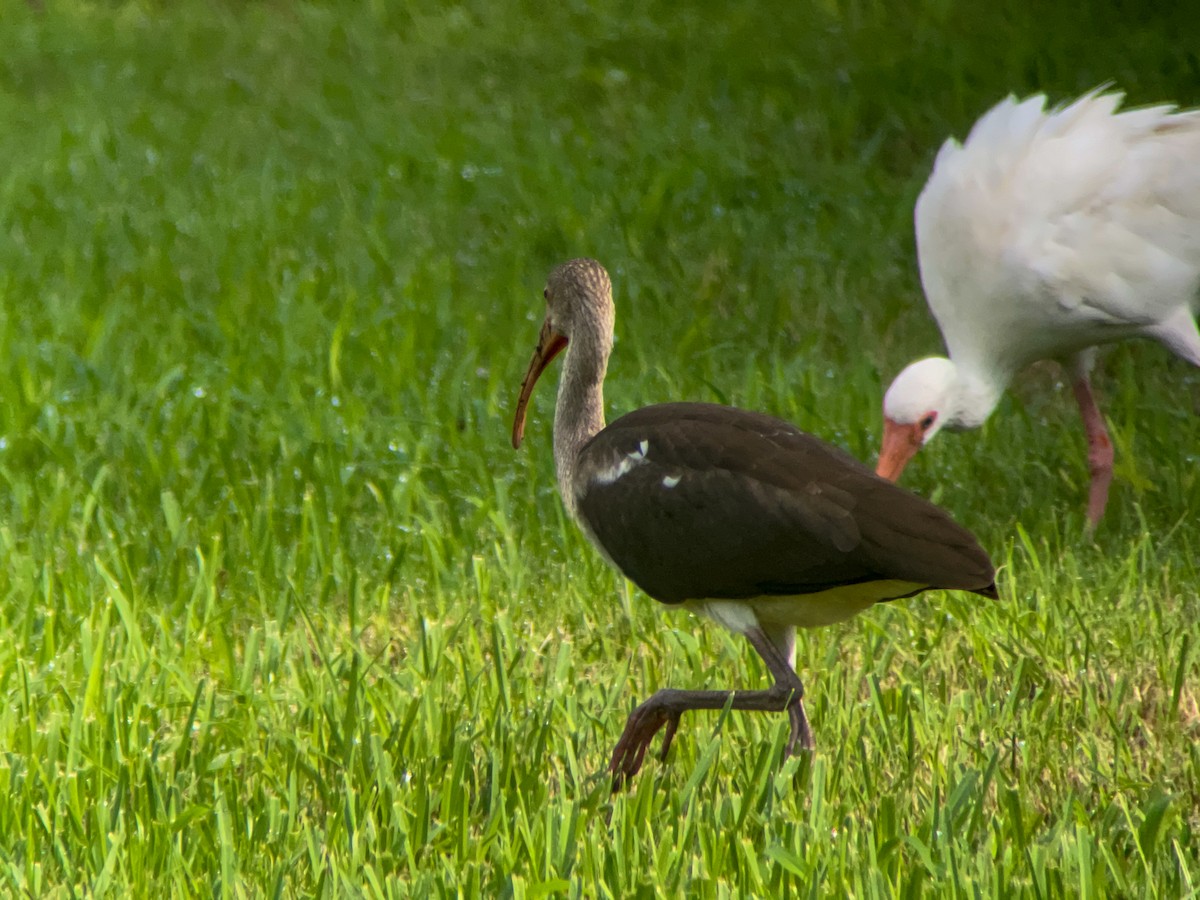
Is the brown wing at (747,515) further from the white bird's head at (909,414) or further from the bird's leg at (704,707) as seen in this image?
the white bird's head at (909,414)

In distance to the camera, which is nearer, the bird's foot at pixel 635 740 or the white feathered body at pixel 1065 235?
the bird's foot at pixel 635 740

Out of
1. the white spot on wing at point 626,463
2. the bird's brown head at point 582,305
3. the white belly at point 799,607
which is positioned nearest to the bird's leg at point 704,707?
the white belly at point 799,607

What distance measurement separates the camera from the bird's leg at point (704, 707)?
11.3ft

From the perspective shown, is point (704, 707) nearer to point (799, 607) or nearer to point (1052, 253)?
point (799, 607)

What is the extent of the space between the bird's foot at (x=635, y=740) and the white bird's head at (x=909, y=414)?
1.84 metres

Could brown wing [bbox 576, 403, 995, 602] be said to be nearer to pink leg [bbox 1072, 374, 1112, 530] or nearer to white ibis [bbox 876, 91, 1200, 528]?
white ibis [bbox 876, 91, 1200, 528]

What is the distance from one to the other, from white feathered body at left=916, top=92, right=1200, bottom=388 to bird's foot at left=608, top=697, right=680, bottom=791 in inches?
91.2

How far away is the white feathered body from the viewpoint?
17.2ft

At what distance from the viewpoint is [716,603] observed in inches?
144

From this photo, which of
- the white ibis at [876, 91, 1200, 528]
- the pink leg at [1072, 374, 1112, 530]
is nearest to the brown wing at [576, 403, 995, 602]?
the white ibis at [876, 91, 1200, 528]

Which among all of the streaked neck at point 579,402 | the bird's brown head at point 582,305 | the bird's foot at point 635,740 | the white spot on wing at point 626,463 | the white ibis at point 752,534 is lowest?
the bird's foot at point 635,740

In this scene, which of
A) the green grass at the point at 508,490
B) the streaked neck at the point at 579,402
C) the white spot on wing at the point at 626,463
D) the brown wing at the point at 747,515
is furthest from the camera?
the streaked neck at the point at 579,402

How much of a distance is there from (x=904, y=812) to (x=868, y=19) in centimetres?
805

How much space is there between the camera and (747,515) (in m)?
3.46
